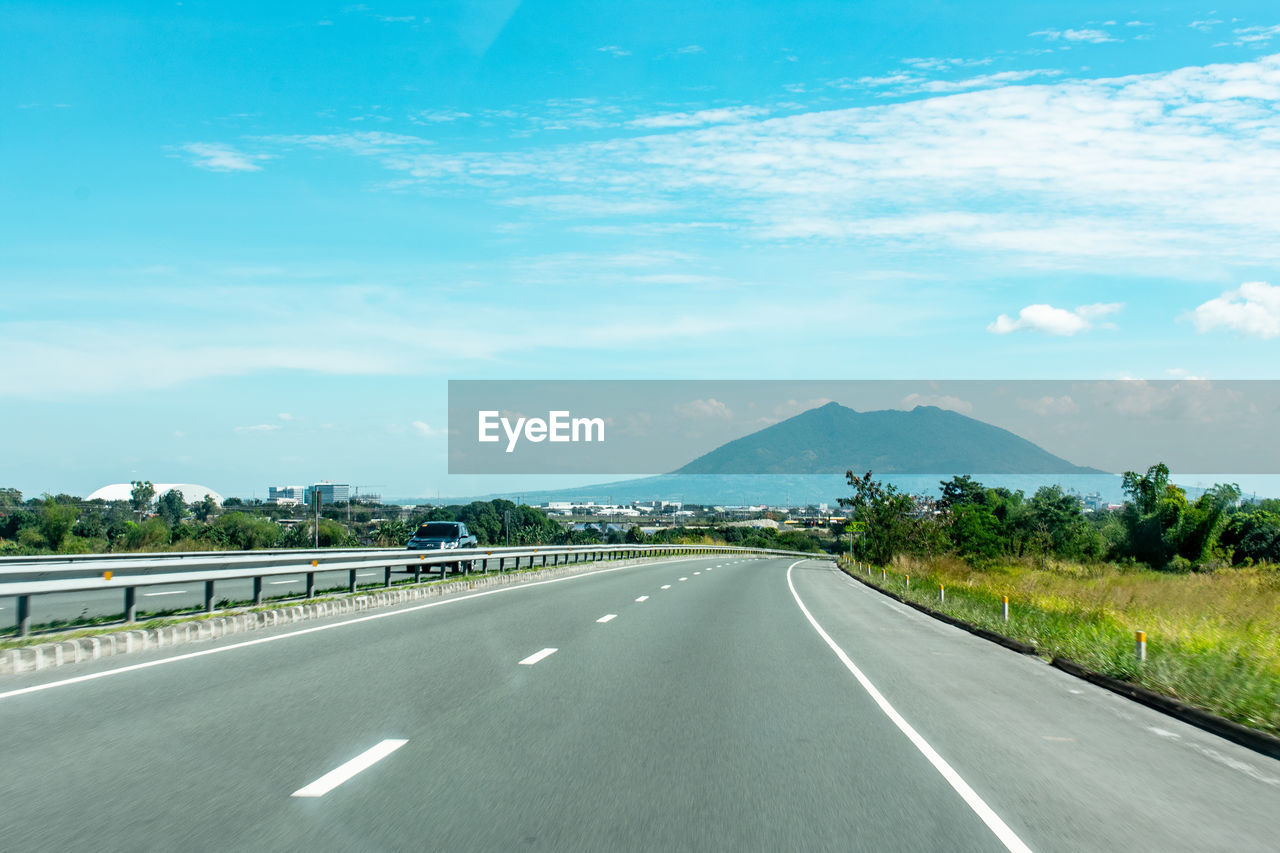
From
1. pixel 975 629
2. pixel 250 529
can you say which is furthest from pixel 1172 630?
pixel 250 529

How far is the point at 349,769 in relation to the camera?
7191mm

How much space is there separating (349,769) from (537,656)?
6823 millimetres

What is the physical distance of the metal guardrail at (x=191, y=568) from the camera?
14156 millimetres

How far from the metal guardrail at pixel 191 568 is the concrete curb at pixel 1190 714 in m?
12.5

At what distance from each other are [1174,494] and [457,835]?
434 feet

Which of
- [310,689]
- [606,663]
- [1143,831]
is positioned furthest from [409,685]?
[1143,831]

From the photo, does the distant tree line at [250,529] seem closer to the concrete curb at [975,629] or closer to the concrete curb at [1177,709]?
the concrete curb at [975,629]

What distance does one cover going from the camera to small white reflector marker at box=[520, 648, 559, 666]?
43.6 feet

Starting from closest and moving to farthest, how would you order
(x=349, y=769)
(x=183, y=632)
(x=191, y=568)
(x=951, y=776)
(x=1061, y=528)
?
(x=349, y=769), (x=951, y=776), (x=183, y=632), (x=191, y=568), (x=1061, y=528)

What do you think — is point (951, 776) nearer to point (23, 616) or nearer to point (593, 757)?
point (593, 757)

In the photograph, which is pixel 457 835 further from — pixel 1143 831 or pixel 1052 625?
pixel 1052 625

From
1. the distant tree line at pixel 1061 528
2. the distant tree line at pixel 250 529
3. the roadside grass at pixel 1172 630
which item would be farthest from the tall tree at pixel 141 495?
the roadside grass at pixel 1172 630

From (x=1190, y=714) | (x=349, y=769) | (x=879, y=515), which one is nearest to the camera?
(x=349, y=769)

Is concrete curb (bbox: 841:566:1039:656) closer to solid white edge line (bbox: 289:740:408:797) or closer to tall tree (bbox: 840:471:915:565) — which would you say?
solid white edge line (bbox: 289:740:408:797)
